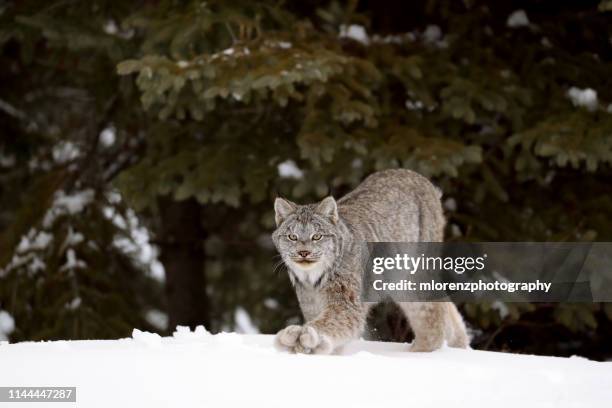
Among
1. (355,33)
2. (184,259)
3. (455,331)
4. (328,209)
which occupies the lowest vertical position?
(184,259)

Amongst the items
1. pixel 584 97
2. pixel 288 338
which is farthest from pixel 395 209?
pixel 584 97

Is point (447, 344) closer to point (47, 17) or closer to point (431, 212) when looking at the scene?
point (431, 212)

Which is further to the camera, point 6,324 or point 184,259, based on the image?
point 184,259

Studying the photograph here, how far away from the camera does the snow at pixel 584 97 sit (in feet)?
25.6

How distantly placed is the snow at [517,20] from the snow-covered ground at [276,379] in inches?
180

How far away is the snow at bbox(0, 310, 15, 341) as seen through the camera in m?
8.82

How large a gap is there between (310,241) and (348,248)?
300mm

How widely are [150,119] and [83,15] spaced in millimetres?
1245

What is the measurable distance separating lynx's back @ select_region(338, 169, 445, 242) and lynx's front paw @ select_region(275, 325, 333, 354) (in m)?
1.06

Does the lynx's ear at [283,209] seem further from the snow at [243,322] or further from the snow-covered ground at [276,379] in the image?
the snow at [243,322]

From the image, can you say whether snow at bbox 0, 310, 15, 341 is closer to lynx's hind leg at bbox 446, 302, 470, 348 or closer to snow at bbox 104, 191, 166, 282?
snow at bbox 104, 191, 166, 282

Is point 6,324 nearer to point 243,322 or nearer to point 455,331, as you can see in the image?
point 243,322

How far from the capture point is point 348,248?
18.7 ft

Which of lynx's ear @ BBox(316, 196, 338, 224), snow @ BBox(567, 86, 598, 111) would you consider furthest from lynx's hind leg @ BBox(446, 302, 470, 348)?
snow @ BBox(567, 86, 598, 111)
